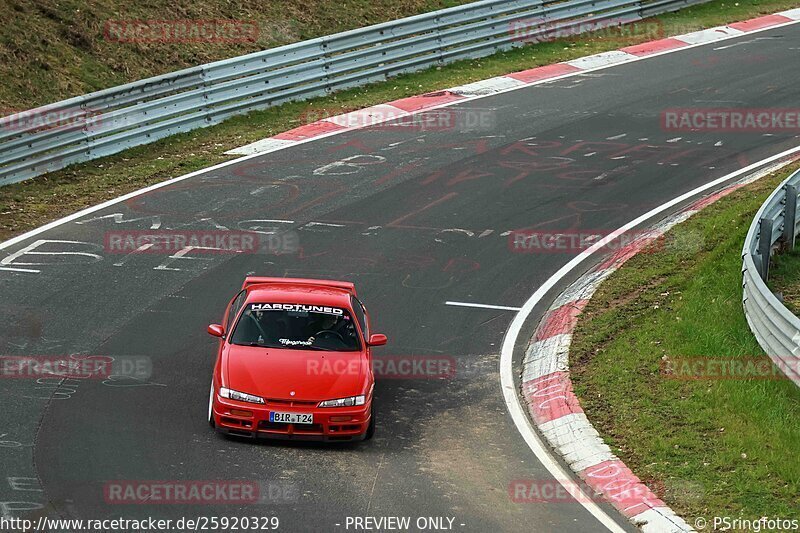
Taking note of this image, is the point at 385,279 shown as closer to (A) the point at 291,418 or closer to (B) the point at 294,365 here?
(B) the point at 294,365

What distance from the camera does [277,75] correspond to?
23.6 m

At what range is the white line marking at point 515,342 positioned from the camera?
1127 cm

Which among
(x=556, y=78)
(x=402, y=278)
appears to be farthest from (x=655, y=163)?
(x=402, y=278)

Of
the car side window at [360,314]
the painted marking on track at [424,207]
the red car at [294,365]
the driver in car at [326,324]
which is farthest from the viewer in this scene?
the painted marking on track at [424,207]

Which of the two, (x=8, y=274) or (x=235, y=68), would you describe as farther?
(x=235, y=68)

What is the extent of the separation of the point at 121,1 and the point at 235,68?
415 cm

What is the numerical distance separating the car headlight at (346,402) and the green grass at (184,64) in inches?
308

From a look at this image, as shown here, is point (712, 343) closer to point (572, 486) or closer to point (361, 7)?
point (572, 486)

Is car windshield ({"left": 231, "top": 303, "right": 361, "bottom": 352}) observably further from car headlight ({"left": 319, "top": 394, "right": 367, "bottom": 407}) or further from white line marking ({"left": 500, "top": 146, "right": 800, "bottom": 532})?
white line marking ({"left": 500, "top": 146, "right": 800, "bottom": 532})

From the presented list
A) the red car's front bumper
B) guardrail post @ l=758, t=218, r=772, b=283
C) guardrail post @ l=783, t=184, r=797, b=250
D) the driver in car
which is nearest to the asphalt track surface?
the red car's front bumper

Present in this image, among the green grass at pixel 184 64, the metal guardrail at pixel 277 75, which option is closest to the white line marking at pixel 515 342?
the green grass at pixel 184 64

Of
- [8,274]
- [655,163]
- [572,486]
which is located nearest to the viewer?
[572,486]

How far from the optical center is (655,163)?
21078mm

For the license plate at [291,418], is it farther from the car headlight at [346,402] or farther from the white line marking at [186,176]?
the white line marking at [186,176]
